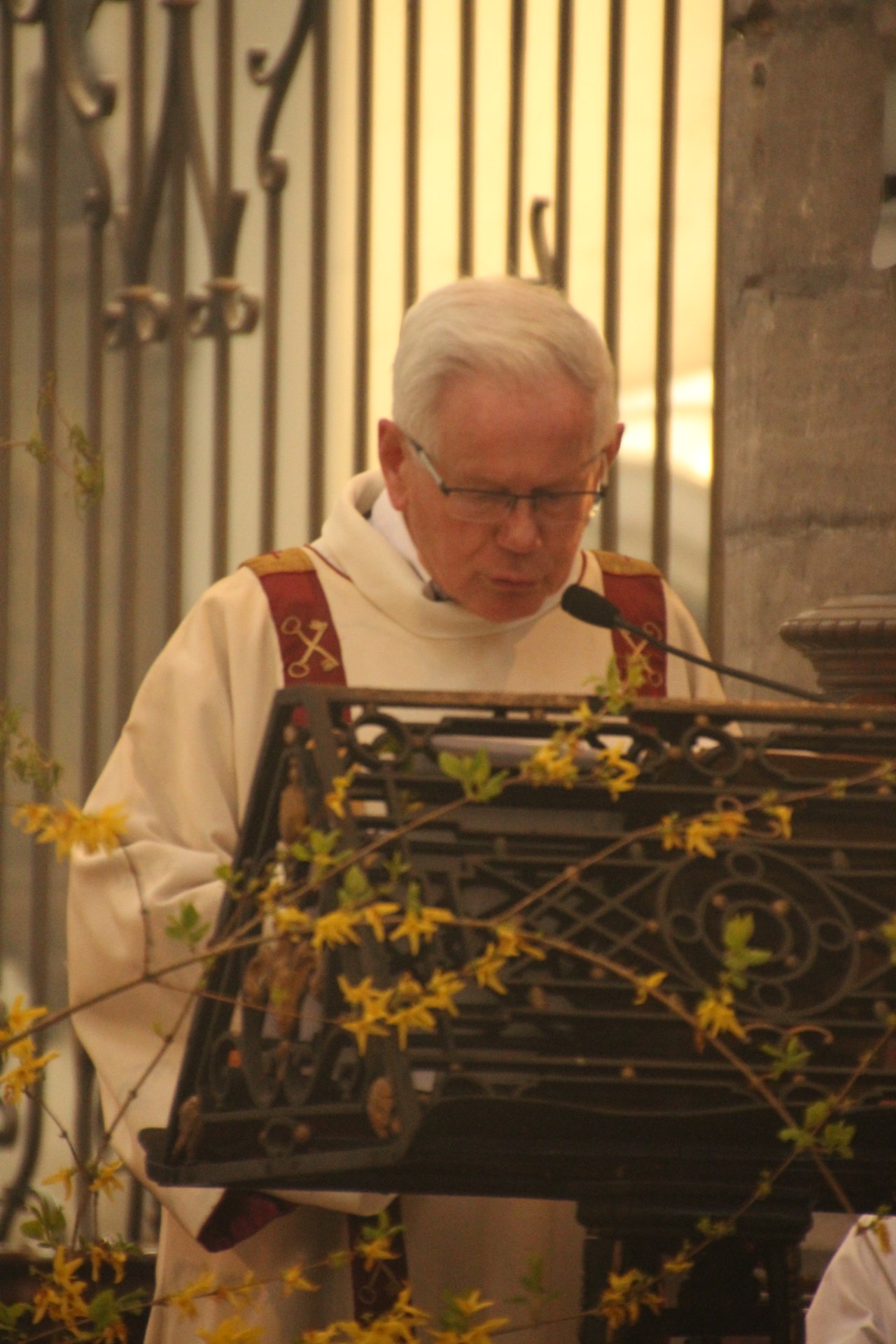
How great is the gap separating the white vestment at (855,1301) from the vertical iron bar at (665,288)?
4.71ft

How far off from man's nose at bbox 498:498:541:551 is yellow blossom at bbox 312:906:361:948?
3.10 feet

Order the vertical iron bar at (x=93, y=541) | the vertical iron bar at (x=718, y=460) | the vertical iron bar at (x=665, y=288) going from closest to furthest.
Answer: the vertical iron bar at (x=718, y=460) < the vertical iron bar at (x=665, y=288) < the vertical iron bar at (x=93, y=541)

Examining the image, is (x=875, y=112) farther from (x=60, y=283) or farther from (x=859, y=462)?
(x=60, y=283)

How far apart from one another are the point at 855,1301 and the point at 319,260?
7.39 feet

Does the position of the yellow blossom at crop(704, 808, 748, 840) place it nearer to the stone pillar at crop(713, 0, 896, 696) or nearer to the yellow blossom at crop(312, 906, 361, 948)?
the yellow blossom at crop(312, 906, 361, 948)

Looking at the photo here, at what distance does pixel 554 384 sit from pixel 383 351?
194 centimetres

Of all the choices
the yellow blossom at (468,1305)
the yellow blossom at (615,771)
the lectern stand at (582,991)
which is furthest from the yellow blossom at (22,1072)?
the yellow blossom at (615,771)

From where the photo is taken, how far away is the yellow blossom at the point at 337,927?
4.47 feet

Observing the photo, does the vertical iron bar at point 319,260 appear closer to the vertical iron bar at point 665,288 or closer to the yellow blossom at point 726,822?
the vertical iron bar at point 665,288

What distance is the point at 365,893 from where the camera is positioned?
1360 mm

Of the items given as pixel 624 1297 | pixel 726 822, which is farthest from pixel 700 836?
pixel 624 1297

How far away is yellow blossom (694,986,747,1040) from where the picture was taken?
1.37 m

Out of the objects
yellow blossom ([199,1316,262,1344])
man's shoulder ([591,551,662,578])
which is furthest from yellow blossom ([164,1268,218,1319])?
man's shoulder ([591,551,662,578])

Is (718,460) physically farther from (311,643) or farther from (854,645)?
(311,643)
